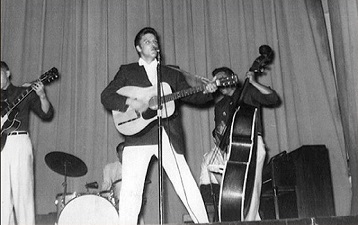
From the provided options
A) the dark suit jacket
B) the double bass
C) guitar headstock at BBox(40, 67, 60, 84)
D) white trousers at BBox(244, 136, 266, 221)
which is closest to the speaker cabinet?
white trousers at BBox(244, 136, 266, 221)

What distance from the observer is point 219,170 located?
420 centimetres

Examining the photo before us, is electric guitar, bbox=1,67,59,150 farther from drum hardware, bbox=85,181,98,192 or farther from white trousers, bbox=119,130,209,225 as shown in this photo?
drum hardware, bbox=85,181,98,192

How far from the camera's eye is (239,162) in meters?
3.60

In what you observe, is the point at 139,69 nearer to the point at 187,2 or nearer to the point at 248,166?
the point at 248,166

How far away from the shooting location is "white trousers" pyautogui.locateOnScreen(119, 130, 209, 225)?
11.8 feet

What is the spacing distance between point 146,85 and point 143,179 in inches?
31.5

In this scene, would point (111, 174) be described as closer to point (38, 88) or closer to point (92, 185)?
point (92, 185)

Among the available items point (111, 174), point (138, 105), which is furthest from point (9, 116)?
point (111, 174)

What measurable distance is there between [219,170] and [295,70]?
9.03ft

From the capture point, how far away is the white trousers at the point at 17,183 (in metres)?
3.49

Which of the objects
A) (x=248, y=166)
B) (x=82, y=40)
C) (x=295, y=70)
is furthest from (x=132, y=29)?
(x=248, y=166)

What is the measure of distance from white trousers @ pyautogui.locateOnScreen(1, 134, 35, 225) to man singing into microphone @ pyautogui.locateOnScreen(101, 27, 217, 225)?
2.26 feet

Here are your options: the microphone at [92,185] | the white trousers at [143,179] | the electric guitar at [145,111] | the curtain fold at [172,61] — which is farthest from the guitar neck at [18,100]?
the curtain fold at [172,61]

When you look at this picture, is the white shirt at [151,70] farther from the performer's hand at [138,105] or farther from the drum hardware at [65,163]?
the drum hardware at [65,163]
